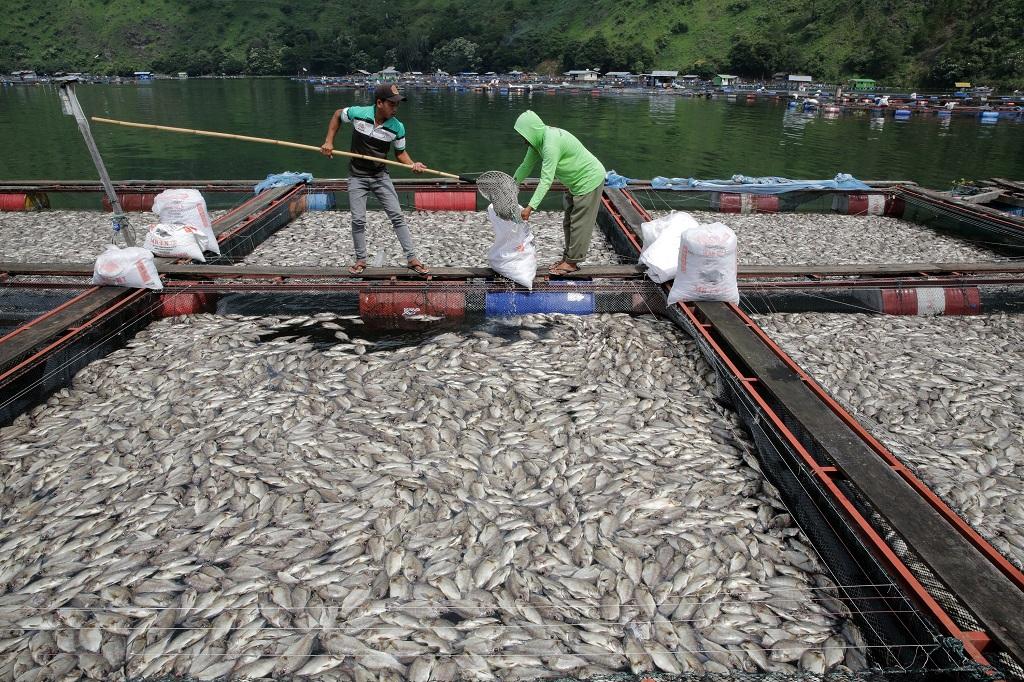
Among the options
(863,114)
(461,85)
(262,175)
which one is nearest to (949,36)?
(863,114)

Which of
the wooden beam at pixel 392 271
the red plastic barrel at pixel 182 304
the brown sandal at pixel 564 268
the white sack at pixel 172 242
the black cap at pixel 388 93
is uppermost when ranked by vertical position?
the black cap at pixel 388 93

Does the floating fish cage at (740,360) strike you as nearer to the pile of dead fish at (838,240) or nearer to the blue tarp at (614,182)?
the pile of dead fish at (838,240)

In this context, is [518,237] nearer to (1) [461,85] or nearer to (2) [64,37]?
(1) [461,85]

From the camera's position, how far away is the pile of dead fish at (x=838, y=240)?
10.9 m

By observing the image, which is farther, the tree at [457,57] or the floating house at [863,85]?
the tree at [457,57]

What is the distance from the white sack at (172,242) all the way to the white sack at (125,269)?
46.0 inches

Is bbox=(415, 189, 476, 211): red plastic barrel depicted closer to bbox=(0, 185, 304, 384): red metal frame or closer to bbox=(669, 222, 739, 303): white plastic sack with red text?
bbox=(0, 185, 304, 384): red metal frame

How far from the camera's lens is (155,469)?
4695mm

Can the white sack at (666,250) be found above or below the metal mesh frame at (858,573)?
above

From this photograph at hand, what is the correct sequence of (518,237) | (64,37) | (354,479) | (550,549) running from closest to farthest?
(550,549) → (354,479) → (518,237) → (64,37)

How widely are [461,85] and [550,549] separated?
10412 cm

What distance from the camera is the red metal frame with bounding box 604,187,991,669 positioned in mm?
2895

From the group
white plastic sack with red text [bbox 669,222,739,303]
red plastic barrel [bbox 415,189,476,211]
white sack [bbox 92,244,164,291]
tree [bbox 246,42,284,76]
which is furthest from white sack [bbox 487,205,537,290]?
tree [bbox 246,42,284,76]

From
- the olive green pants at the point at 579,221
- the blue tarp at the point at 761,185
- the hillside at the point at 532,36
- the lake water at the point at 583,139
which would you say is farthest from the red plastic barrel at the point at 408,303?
the hillside at the point at 532,36
